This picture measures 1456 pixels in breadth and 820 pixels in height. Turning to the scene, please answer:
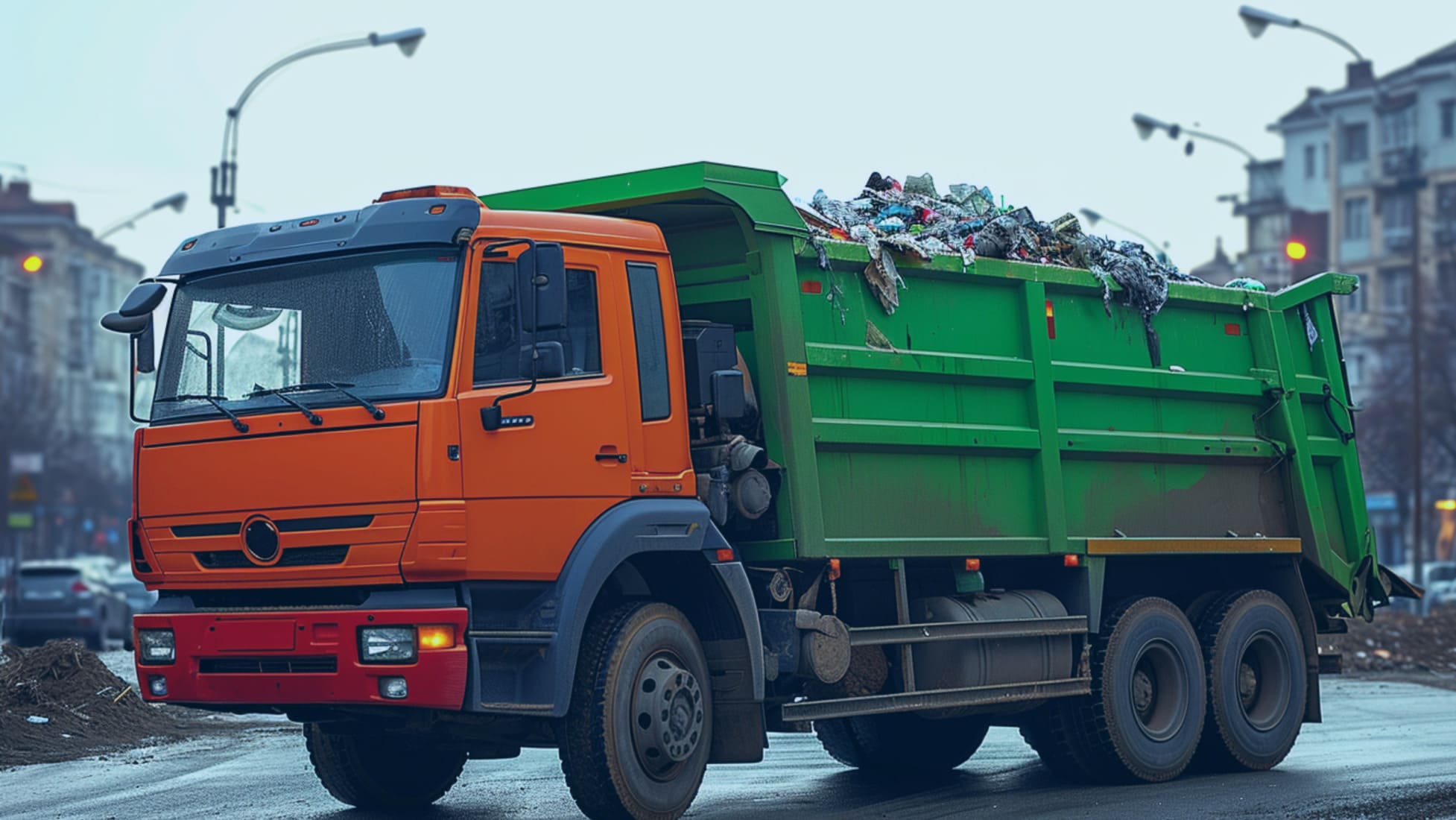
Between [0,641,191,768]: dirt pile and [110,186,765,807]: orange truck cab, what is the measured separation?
5.31 m

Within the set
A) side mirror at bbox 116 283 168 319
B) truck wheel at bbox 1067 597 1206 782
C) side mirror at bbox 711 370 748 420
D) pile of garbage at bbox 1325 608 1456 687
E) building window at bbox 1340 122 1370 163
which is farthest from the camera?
building window at bbox 1340 122 1370 163

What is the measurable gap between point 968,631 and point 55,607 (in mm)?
25907

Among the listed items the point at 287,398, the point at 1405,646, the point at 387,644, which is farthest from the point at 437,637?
the point at 1405,646

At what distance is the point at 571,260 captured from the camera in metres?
8.98

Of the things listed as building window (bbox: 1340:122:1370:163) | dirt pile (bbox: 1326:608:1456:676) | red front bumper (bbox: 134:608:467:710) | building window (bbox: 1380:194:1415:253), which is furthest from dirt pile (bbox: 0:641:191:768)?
building window (bbox: 1340:122:1370:163)

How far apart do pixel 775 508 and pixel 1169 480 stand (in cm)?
334

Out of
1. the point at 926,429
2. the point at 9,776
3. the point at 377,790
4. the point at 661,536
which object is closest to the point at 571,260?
the point at 661,536

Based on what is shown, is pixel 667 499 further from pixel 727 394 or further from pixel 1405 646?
pixel 1405 646

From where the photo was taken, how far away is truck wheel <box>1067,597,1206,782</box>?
1135 cm

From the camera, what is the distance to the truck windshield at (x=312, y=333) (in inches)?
334

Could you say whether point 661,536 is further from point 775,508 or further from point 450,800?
point 450,800

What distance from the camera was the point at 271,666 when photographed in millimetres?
8547

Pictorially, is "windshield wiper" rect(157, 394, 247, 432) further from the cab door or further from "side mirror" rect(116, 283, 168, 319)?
the cab door

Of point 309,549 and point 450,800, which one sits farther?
point 450,800
